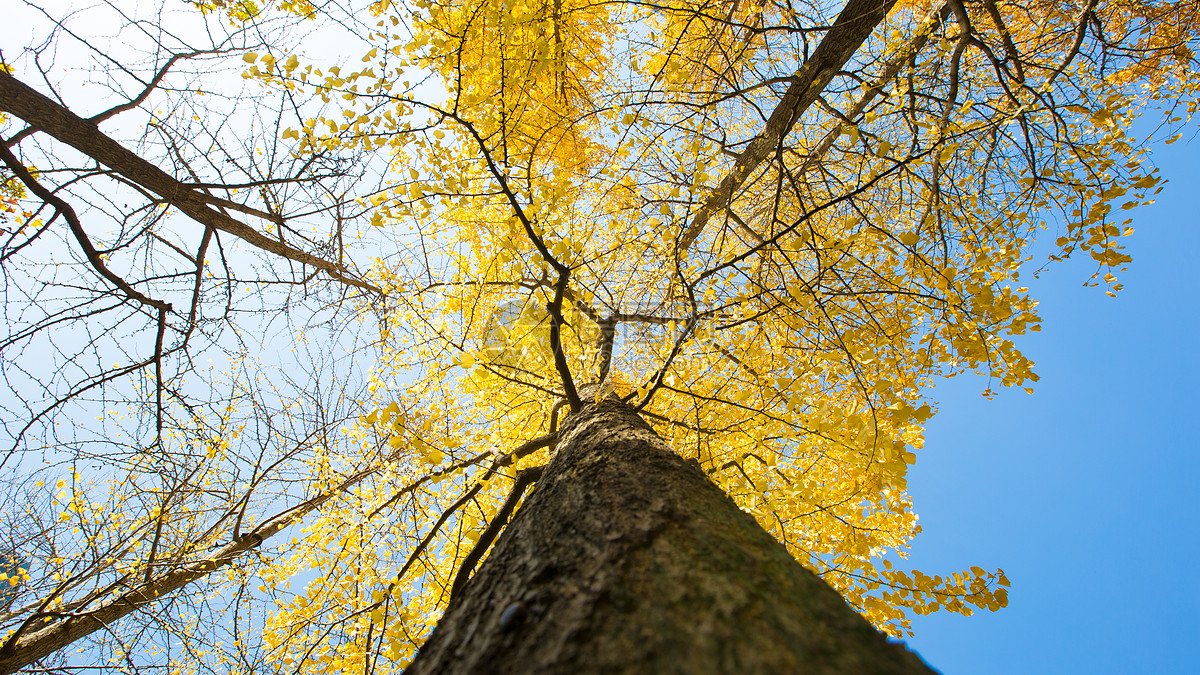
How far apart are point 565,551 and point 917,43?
4.68 m

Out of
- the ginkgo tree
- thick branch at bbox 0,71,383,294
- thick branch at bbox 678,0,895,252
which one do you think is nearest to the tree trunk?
the ginkgo tree

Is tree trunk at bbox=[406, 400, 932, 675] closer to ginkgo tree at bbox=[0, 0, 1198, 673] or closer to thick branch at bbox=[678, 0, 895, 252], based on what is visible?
ginkgo tree at bbox=[0, 0, 1198, 673]

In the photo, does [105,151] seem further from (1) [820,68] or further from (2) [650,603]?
(1) [820,68]

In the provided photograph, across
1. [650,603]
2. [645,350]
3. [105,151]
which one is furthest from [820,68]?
[105,151]

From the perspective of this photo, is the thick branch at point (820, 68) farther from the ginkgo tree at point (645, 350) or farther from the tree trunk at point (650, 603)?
the tree trunk at point (650, 603)

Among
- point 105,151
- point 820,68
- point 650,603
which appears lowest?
point 650,603

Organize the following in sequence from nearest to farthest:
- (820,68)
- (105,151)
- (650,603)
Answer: (650,603)
(105,151)
(820,68)

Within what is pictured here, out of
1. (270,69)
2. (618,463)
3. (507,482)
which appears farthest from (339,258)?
(618,463)

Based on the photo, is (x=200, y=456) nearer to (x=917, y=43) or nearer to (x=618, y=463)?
(x=618, y=463)

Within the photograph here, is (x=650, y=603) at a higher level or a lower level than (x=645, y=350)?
lower

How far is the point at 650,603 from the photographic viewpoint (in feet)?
2.21

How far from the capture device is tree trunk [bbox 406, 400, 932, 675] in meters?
0.56

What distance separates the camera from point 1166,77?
497cm

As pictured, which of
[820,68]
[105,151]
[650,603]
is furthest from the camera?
[820,68]
